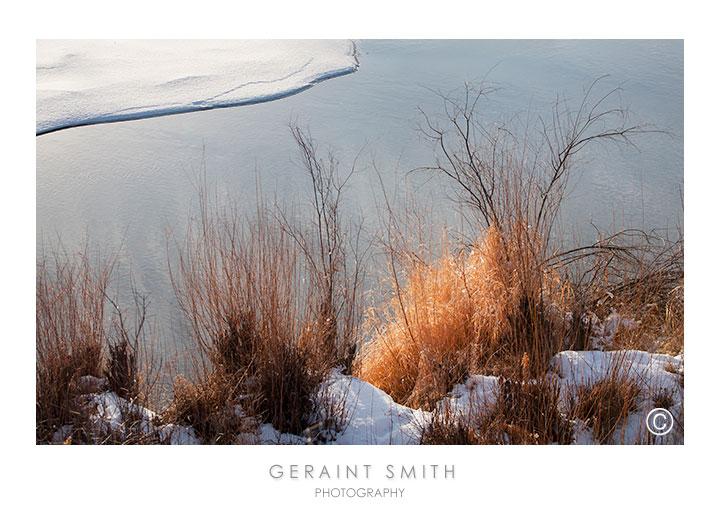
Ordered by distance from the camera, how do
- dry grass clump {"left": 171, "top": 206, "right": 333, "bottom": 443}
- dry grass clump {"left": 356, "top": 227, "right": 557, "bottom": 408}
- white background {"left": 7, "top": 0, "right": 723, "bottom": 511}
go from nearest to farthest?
white background {"left": 7, "top": 0, "right": 723, "bottom": 511} → dry grass clump {"left": 171, "top": 206, "right": 333, "bottom": 443} → dry grass clump {"left": 356, "top": 227, "right": 557, "bottom": 408}

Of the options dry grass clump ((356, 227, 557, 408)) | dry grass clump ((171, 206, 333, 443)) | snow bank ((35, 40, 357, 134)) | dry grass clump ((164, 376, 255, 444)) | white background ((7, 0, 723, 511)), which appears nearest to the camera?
white background ((7, 0, 723, 511))

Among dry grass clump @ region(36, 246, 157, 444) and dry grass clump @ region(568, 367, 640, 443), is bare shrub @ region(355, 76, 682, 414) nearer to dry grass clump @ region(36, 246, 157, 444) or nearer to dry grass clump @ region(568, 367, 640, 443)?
dry grass clump @ region(568, 367, 640, 443)

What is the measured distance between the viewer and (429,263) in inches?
98.1

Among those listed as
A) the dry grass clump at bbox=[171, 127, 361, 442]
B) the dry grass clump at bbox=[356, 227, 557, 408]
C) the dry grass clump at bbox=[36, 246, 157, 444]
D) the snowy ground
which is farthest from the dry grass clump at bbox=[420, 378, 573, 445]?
the dry grass clump at bbox=[36, 246, 157, 444]

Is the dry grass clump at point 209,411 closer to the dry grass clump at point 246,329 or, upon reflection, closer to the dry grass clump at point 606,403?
the dry grass clump at point 246,329

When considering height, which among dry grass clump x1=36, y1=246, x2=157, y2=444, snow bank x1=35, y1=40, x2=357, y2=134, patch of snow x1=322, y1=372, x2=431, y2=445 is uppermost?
snow bank x1=35, y1=40, x2=357, y2=134

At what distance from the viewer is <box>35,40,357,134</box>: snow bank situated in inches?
80.4

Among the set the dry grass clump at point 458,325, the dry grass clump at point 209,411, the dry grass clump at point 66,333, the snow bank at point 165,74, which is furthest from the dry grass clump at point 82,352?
the dry grass clump at point 458,325

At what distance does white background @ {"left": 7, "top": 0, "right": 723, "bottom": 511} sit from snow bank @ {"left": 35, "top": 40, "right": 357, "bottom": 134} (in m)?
0.11

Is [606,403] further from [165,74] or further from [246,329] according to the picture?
[165,74]
